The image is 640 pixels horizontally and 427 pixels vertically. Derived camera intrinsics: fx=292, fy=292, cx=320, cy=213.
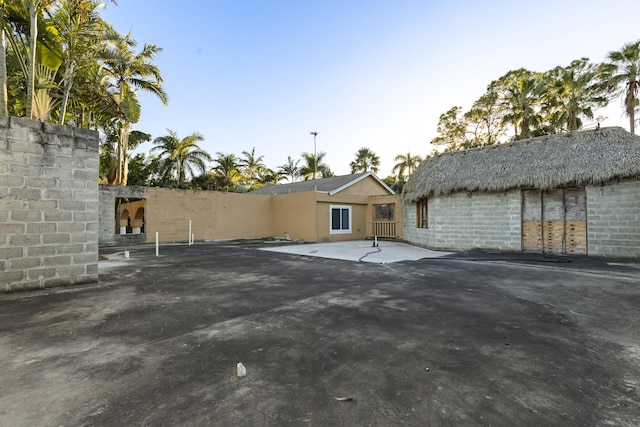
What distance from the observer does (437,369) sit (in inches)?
96.8

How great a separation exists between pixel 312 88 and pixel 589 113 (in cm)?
1956

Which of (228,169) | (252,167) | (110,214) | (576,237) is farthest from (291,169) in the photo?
(576,237)

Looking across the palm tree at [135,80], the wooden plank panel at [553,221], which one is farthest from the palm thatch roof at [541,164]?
the palm tree at [135,80]

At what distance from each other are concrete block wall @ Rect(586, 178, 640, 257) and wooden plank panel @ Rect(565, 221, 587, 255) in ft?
0.49

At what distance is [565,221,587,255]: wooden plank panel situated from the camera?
33.4 feet

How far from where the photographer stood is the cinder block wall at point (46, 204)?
5.03 metres

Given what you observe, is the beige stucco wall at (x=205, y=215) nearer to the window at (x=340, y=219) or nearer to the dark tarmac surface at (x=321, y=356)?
the window at (x=340, y=219)

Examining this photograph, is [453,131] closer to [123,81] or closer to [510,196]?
[510,196]

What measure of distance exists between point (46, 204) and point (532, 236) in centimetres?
1434

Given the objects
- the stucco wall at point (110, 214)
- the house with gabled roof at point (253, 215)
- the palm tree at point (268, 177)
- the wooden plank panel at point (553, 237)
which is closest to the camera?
the wooden plank panel at point (553, 237)

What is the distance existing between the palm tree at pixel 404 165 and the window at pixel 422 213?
21.8 metres

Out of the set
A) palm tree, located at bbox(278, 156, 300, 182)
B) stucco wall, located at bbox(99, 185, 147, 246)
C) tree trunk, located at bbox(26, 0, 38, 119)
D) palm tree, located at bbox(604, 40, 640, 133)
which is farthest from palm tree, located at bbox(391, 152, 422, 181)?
tree trunk, located at bbox(26, 0, 38, 119)

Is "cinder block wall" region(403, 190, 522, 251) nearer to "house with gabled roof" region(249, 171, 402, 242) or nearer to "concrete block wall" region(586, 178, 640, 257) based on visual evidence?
"concrete block wall" region(586, 178, 640, 257)

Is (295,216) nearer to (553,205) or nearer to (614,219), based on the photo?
(553,205)
